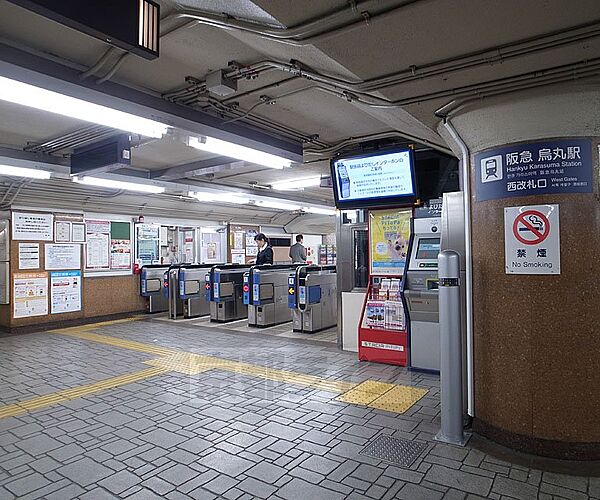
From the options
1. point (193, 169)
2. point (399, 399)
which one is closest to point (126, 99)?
point (193, 169)

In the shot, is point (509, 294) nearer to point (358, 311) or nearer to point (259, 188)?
point (358, 311)

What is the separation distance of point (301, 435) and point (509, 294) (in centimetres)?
195

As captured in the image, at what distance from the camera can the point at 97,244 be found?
9.88 metres

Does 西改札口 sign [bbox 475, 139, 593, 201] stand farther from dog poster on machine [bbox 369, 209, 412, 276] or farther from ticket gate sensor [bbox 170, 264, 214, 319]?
ticket gate sensor [bbox 170, 264, 214, 319]

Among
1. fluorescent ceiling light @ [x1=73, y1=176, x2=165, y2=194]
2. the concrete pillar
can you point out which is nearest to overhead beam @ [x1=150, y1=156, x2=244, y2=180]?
fluorescent ceiling light @ [x1=73, y1=176, x2=165, y2=194]

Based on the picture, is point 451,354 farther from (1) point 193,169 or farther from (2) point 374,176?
(1) point 193,169

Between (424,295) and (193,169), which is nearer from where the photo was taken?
(424,295)

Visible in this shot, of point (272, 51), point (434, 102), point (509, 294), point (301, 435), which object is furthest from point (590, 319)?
point (272, 51)

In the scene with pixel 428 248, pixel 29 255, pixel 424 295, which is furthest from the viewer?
pixel 29 255

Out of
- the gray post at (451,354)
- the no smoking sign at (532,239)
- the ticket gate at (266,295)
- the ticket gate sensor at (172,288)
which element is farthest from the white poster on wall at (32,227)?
the no smoking sign at (532,239)

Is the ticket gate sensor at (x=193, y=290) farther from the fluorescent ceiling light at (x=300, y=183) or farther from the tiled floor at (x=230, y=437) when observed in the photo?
the tiled floor at (x=230, y=437)

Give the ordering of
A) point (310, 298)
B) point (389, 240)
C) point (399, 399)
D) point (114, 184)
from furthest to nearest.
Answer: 1. point (310, 298)
2. point (114, 184)
3. point (389, 240)
4. point (399, 399)

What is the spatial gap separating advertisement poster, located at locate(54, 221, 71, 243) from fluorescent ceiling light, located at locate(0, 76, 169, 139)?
629cm

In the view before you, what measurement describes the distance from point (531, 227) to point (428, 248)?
214 centimetres
